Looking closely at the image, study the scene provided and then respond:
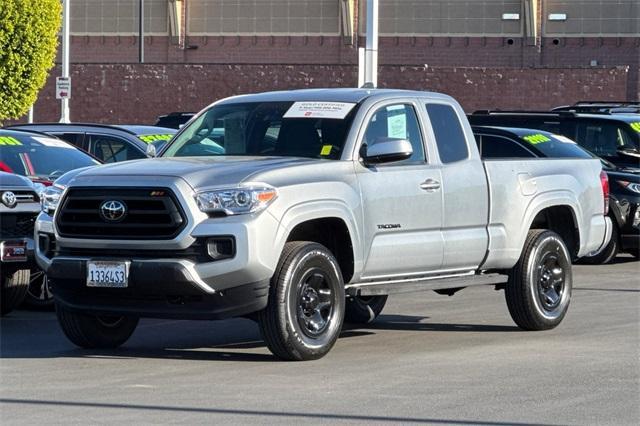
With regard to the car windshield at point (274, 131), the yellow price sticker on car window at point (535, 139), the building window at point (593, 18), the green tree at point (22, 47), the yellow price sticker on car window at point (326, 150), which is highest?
the building window at point (593, 18)

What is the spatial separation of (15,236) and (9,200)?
31cm

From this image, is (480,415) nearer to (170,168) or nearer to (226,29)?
(170,168)

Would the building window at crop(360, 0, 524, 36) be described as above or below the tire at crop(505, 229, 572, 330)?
above

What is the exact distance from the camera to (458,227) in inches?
431

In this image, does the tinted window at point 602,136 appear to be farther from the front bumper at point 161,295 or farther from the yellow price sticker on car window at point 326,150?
the front bumper at point 161,295

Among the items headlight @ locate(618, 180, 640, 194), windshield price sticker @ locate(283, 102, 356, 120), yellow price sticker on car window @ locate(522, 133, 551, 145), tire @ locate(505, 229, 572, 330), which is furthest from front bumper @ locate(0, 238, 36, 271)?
headlight @ locate(618, 180, 640, 194)

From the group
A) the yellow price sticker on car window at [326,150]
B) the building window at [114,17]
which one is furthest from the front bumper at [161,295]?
the building window at [114,17]

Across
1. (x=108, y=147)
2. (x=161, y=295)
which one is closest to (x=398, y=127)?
(x=161, y=295)

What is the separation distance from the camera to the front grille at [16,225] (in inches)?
465

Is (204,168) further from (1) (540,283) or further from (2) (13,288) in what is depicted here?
(1) (540,283)

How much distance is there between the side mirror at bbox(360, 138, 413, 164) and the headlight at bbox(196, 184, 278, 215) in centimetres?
122

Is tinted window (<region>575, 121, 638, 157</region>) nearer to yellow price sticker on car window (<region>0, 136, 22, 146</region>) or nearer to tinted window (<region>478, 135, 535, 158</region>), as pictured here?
tinted window (<region>478, 135, 535, 158</region>)

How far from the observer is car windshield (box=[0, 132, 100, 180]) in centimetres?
1389

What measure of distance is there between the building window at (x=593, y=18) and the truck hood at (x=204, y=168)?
4281 centimetres
